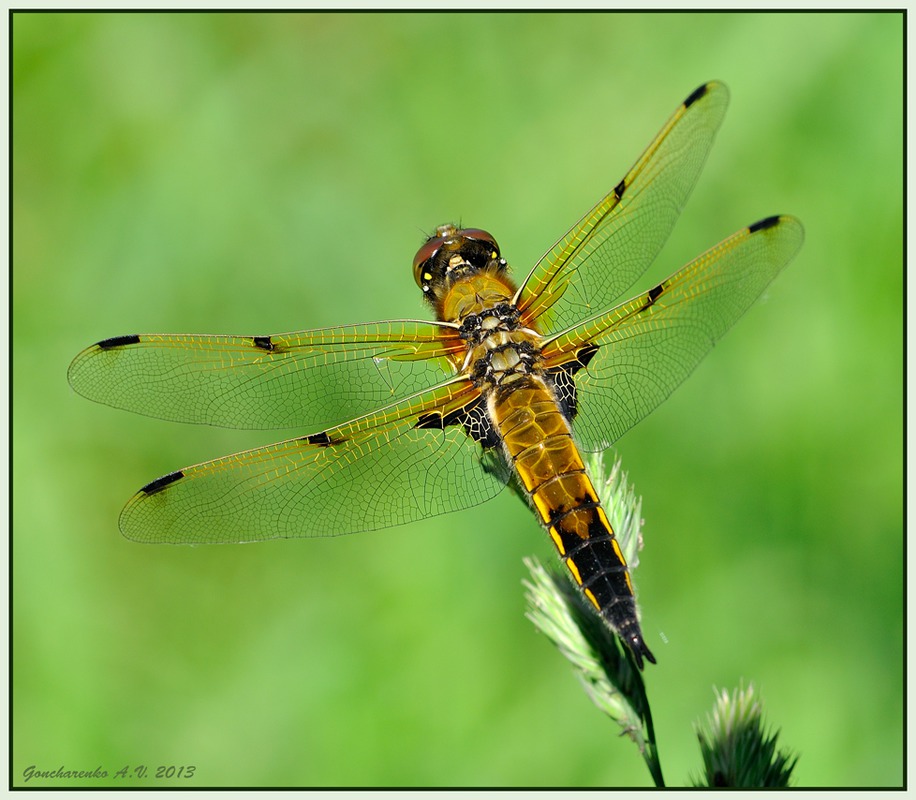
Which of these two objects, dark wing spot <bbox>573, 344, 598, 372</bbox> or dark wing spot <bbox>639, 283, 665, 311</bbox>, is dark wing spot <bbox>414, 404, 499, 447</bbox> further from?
dark wing spot <bbox>639, 283, 665, 311</bbox>

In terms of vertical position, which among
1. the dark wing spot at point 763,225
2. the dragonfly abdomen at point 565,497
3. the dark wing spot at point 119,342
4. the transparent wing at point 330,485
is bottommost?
the dragonfly abdomen at point 565,497

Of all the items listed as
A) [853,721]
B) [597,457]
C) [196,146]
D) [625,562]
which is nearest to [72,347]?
[196,146]

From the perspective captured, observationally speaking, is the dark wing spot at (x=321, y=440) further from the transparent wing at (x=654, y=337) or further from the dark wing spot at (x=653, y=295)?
the dark wing spot at (x=653, y=295)

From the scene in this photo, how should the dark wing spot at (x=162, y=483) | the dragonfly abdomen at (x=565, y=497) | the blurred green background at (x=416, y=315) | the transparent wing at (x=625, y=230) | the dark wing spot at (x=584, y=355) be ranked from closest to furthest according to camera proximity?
1. the dragonfly abdomen at (x=565, y=497)
2. the dark wing spot at (x=162, y=483)
3. the dark wing spot at (x=584, y=355)
4. the transparent wing at (x=625, y=230)
5. the blurred green background at (x=416, y=315)

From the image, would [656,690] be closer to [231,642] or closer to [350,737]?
[350,737]

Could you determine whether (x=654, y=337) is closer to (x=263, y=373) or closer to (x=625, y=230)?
(x=625, y=230)

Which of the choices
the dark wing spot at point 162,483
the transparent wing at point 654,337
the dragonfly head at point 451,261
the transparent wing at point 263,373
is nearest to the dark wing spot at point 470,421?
the transparent wing at point 263,373
